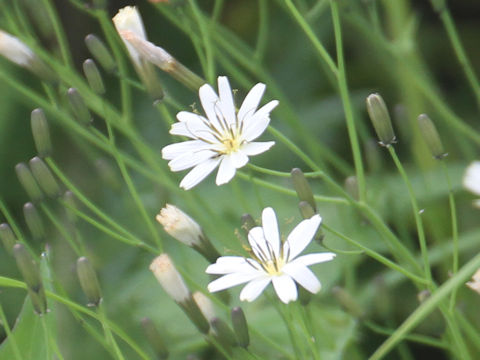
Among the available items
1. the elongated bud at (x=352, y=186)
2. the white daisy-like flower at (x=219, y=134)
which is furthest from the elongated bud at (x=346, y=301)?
the white daisy-like flower at (x=219, y=134)

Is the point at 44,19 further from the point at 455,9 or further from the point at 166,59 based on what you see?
the point at 455,9

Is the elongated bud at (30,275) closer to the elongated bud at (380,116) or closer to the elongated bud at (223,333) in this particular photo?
the elongated bud at (223,333)

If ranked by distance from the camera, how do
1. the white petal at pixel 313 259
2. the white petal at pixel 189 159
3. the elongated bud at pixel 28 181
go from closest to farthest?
A: the white petal at pixel 313 259 < the white petal at pixel 189 159 < the elongated bud at pixel 28 181

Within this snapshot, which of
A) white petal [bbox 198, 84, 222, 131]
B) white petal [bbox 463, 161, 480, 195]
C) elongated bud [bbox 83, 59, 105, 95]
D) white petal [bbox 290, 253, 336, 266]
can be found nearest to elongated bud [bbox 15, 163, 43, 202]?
elongated bud [bbox 83, 59, 105, 95]

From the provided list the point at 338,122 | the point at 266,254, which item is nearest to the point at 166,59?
the point at 266,254

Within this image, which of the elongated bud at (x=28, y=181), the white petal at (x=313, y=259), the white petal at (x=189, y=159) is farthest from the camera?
the elongated bud at (x=28, y=181)

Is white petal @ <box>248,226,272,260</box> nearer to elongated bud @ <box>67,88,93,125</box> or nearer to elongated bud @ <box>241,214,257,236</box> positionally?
elongated bud @ <box>241,214,257,236</box>
